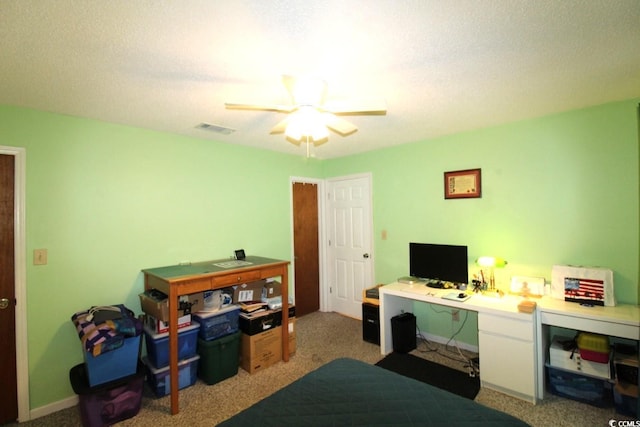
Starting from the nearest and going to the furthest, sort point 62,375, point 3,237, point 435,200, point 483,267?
point 3,237 → point 62,375 → point 483,267 → point 435,200

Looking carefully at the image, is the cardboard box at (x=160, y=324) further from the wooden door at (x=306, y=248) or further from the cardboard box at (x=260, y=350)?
the wooden door at (x=306, y=248)

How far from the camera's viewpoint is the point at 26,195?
2.33m

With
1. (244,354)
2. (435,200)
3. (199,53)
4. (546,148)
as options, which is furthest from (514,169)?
(244,354)

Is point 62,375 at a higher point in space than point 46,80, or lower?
lower

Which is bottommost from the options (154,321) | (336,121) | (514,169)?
(154,321)

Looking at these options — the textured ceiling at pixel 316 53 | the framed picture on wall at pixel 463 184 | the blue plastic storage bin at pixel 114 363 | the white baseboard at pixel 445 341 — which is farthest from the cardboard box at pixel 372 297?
the blue plastic storage bin at pixel 114 363

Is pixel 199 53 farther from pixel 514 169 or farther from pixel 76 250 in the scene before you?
pixel 514 169

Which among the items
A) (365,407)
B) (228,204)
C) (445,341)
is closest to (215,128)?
(228,204)

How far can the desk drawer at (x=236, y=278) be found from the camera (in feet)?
8.61

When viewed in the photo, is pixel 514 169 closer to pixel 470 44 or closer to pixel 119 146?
pixel 470 44

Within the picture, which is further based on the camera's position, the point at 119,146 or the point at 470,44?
the point at 119,146

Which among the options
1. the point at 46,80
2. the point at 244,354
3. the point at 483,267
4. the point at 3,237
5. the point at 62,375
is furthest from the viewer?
the point at 483,267

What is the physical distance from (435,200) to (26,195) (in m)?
3.86

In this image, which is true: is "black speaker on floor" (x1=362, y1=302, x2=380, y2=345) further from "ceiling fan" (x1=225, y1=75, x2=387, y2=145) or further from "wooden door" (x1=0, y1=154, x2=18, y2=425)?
"wooden door" (x1=0, y1=154, x2=18, y2=425)
